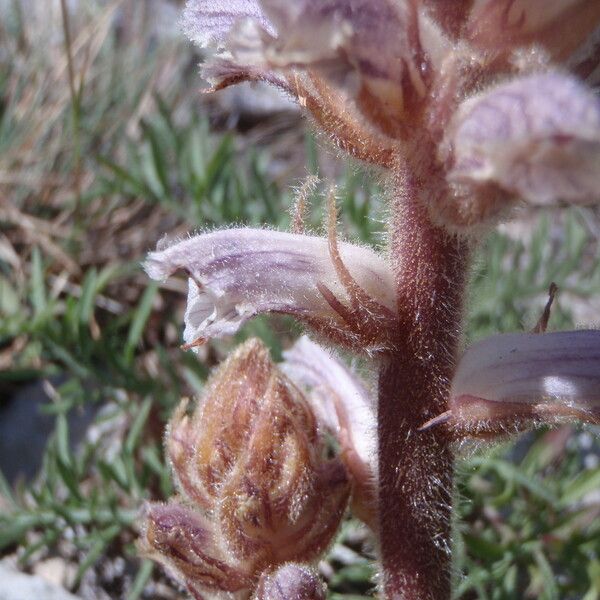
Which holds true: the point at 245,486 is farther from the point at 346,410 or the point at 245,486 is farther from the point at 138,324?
the point at 138,324

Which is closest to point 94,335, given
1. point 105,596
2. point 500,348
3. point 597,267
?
point 105,596

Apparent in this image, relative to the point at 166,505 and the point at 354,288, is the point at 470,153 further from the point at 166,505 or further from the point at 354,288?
the point at 166,505

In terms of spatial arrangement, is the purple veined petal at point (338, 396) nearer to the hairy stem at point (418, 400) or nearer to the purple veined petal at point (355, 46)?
the hairy stem at point (418, 400)

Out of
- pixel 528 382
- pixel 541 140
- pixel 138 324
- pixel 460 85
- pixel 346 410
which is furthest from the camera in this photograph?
pixel 138 324

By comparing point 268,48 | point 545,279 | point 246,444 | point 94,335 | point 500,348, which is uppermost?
point 545,279

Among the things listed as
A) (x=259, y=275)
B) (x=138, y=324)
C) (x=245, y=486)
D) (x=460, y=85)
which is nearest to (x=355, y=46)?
(x=460, y=85)

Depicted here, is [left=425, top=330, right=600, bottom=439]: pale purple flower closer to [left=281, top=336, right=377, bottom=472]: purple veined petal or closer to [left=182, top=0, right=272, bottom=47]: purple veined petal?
[left=281, top=336, right=377, bottom=472]: purple veined petal

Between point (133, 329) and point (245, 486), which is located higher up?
point (133, 329)
